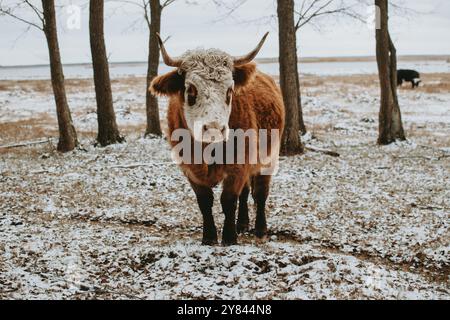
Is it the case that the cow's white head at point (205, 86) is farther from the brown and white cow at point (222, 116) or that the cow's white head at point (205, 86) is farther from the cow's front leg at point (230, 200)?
the cow's front leg at point (230, 200)

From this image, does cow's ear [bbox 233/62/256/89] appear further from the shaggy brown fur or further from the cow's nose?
the cow's nose

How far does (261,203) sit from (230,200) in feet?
4.08

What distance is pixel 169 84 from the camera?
5395 millimetres

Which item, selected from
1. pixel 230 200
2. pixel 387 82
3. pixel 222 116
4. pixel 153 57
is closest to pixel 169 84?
pixel 222 116

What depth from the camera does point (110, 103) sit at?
46.2 feet

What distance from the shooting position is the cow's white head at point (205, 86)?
483 cm

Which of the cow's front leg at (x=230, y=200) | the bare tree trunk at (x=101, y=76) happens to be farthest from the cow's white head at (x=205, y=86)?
the bare tree trunk at (x=101, y=76)

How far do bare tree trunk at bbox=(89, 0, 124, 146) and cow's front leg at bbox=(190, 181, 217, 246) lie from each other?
8698mm

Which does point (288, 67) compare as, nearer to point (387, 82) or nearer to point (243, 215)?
point (387, 82)

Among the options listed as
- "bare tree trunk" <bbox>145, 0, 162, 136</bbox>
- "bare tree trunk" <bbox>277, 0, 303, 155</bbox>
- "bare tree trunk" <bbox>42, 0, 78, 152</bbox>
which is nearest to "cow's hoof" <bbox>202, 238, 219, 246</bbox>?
"bare tree trunk" <bbox>277, 0, 303, 155</bbox>

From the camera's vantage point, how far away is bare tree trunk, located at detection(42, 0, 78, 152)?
13.4m

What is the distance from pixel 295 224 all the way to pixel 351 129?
43.4ft

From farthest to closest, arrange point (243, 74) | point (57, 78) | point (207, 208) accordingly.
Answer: point (57, 78), point (207, 208), point (243, 74)
